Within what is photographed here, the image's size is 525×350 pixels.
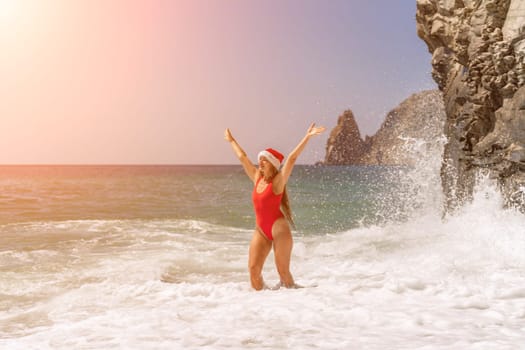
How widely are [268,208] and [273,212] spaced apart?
0.27ft

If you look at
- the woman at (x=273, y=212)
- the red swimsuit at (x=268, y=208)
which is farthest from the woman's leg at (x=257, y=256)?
the red swimsuit at (x=268, y=208)

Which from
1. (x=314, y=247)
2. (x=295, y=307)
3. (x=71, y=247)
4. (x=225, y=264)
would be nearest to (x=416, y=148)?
(x=314, y=247)

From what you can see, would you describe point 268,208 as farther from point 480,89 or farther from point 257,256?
point 480,89

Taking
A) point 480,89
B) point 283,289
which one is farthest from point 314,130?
point 480,89

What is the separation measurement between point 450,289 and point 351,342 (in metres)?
2.32

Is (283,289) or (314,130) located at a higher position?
(314,130)

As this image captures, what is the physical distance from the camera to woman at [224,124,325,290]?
6281mm

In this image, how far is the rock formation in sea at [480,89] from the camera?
11.4 meters

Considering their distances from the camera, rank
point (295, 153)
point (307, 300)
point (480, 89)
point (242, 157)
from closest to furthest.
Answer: point (307, 300) < point (295, 153) < point (242, 157) < point (480, 89)

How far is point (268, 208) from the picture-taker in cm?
640

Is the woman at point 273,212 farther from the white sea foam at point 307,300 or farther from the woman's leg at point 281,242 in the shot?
the white sea foam at point 307,300

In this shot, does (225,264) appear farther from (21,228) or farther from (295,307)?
(21,228)

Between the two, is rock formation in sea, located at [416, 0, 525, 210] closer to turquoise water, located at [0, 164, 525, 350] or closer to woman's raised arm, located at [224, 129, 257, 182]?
turquoise water, located at [0, 164, 525, 350]

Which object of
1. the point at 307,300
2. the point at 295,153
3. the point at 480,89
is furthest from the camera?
the point at 480,89
